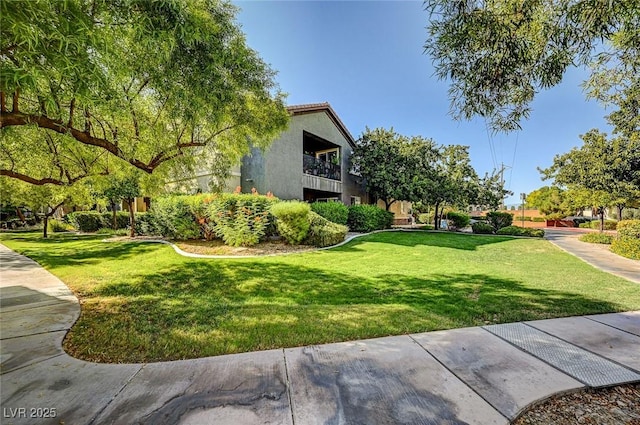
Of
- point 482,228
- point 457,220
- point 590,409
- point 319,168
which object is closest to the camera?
point 590,409

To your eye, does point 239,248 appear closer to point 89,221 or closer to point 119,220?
point 119,220

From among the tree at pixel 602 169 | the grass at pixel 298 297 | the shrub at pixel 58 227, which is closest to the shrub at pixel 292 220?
the grass at pixel 298 297

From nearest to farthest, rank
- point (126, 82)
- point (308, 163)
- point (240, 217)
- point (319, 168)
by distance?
point (126, 82)
point (240, 217)
point (308, 163)
point (319, 168)

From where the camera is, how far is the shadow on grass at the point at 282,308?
361cm

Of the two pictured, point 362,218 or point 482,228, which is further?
point 482,228

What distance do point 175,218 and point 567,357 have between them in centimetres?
1427

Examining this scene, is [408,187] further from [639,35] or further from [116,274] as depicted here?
[116,274]

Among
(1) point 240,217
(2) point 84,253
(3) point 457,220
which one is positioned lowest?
(2) point 84,253

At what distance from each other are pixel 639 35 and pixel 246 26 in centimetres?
673

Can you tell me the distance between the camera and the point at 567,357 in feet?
10.5

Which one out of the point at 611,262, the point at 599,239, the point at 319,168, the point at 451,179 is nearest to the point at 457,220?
the point at 451,179

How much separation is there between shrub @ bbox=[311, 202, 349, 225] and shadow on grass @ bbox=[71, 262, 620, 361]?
26.0ft

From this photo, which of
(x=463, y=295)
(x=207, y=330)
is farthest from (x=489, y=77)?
(x=207, y=330)

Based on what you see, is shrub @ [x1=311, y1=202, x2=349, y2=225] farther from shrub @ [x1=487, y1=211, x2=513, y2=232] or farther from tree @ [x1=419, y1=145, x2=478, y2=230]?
shrub @ [x1=487, y1=211, x2=513, y2=232]
